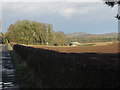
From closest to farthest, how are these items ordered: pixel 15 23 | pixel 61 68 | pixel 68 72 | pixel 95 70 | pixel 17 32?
pixel 95 70
pixel 68 72
pixel 61 68
pixel 17 32
pixel 15 23

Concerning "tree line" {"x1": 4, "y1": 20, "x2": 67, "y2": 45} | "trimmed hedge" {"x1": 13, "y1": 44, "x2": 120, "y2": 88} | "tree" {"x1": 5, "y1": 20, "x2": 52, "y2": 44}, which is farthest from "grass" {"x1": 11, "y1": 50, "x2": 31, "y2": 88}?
"tree" {"x1": 5, "y1": 20, "x2": 52, "y2": 44}

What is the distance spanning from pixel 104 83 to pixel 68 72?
5.28 feet

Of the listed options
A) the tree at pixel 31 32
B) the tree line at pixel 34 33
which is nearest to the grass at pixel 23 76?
the tree line at pixel 34 33

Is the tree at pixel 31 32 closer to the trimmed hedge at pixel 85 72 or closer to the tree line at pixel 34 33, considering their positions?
the tree line at pixel 34 33

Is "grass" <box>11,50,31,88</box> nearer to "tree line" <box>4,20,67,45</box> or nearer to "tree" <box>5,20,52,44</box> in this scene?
"tree line" <box>4,20,67,45</box>

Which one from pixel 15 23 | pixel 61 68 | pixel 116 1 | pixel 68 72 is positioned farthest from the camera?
pixel 15 23

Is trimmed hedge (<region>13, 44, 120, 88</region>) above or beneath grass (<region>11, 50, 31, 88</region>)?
above

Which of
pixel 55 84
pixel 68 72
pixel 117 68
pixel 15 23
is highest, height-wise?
pixel 15 23

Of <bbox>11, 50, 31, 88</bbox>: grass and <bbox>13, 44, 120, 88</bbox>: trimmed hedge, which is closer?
<bbox>13, 44, 120, 88</bbox>: trimmed hedge

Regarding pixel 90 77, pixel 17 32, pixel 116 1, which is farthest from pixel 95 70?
pixel 17 32

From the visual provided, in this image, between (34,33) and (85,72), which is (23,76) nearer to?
(85,72)

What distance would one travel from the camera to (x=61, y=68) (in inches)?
201

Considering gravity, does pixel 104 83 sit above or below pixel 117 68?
below

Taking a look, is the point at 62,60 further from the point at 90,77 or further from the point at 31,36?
the point at 31,36
